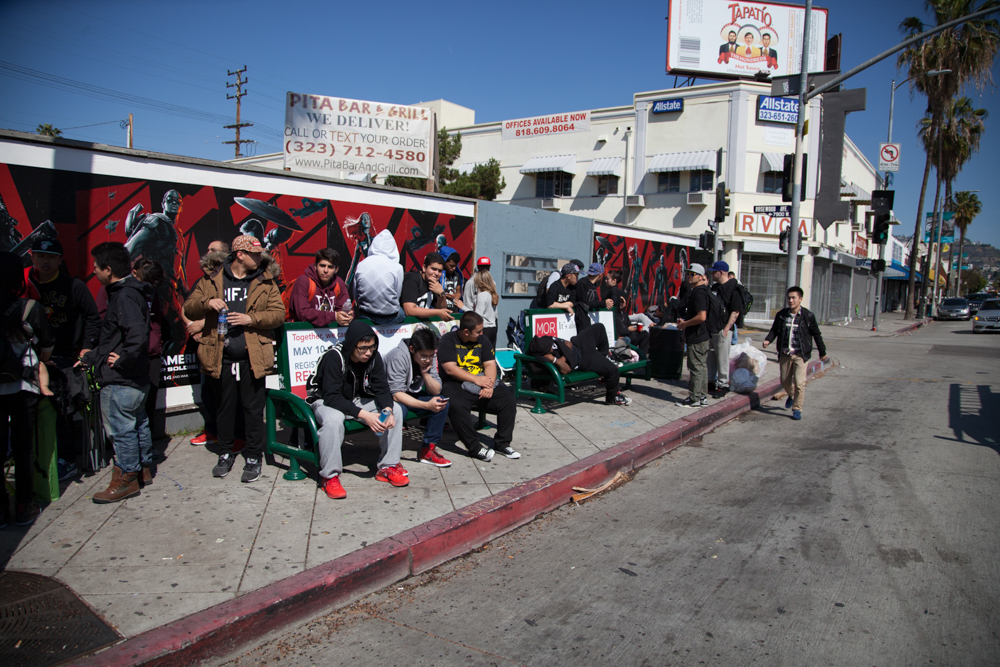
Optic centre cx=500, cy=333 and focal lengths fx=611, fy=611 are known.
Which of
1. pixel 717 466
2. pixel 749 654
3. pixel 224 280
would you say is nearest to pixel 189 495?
pixel 224 280

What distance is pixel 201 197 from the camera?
6.02 meters

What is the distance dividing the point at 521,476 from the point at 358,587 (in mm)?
1963

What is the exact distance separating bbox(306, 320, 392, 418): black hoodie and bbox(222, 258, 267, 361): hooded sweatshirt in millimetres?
591

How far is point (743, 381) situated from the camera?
902 centimetres

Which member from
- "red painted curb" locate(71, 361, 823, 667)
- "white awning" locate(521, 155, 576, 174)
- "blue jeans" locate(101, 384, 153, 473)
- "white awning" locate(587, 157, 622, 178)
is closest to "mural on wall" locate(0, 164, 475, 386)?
"blue jeans" locate(101, 384, 153, 473)

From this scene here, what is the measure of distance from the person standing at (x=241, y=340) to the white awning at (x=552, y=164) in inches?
957

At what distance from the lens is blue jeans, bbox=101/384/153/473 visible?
169 inches

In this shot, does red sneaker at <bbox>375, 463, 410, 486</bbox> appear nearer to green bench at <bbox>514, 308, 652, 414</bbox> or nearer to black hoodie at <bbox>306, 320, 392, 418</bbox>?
black hoodie at <bbox>306, 320, 392, 418</bbox>

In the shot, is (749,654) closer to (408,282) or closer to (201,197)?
(408,282)

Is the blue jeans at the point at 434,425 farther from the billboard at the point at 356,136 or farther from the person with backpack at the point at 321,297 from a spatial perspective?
the billboard at the point at 356,136

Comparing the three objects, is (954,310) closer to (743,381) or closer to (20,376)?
(743,381)

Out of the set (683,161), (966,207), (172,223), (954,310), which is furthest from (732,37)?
(966,207)

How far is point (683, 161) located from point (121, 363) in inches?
967

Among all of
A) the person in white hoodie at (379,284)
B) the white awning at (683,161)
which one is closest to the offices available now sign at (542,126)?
the white awning at (683,161)
